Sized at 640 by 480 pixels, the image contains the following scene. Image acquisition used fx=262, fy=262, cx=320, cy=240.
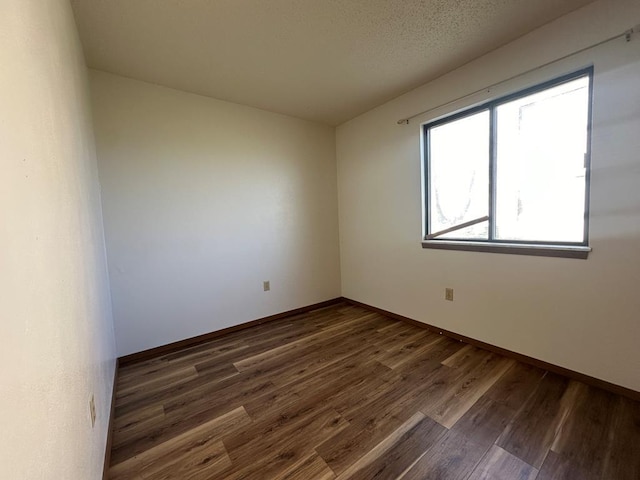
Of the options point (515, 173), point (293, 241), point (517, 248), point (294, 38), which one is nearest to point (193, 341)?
point (293, 241)

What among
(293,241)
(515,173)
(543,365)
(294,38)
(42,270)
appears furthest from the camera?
(293,241)

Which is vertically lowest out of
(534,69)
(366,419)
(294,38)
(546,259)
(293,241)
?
(366,419)

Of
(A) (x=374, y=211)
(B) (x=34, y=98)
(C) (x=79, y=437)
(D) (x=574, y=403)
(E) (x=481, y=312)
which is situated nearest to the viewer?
(B) (x=34, y=98)

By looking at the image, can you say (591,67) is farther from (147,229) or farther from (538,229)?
(147,229)

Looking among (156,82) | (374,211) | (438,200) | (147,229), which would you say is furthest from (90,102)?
(438,200)

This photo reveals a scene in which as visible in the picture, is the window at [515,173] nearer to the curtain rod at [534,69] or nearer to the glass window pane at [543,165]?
the glass window pane at [543,165]

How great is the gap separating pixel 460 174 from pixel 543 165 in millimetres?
617

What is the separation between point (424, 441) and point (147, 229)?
2592 millimetres

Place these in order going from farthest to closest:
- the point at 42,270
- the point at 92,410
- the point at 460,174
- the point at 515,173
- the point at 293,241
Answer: the point at 293,241 < the point at 460,174 < the point at 515,173 < the point at 92,410 < the point at 42,270

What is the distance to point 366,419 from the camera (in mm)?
1540

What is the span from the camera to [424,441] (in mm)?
1381

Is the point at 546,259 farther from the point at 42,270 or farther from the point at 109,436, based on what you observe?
the point at 109,436

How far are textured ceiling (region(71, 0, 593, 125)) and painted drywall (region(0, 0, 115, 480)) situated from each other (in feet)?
1.84

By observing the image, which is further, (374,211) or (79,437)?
(374,211)
